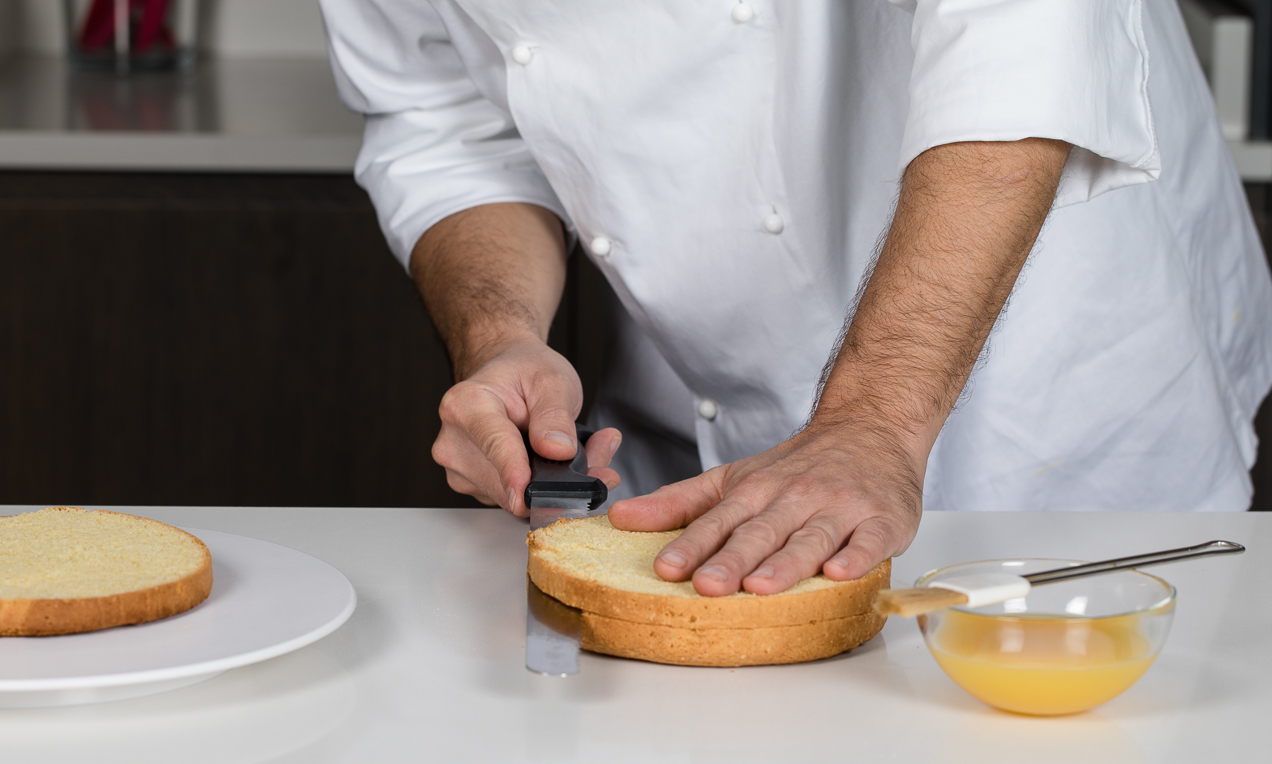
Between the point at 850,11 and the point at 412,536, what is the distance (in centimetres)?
51

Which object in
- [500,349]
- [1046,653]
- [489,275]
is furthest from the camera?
[489,275]

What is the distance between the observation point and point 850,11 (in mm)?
985

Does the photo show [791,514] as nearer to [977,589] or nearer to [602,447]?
[977,589]

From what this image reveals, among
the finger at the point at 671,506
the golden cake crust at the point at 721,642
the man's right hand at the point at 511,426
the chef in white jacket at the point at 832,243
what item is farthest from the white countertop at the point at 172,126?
the golden cake crust at the point at 721,642

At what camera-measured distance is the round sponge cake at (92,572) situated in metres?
0.53

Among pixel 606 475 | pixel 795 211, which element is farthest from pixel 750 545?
pixel 795 211

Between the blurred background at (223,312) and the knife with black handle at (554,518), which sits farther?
the blurred background at (223,312)

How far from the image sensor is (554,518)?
0.73 metres

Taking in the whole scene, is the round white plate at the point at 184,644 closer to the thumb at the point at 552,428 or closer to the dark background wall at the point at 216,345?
the thumb at the point at 552,428

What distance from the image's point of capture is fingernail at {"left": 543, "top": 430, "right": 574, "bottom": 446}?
30.4 inches

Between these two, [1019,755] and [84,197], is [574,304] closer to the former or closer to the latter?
[84,197]

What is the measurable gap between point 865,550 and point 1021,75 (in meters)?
0.32

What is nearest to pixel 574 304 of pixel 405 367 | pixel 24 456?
pixel 405 367

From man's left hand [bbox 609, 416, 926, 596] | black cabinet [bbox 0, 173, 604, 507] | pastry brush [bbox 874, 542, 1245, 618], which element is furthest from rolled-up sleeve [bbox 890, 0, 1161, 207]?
black cabinet [bbox 0, 173, 604, 507]
